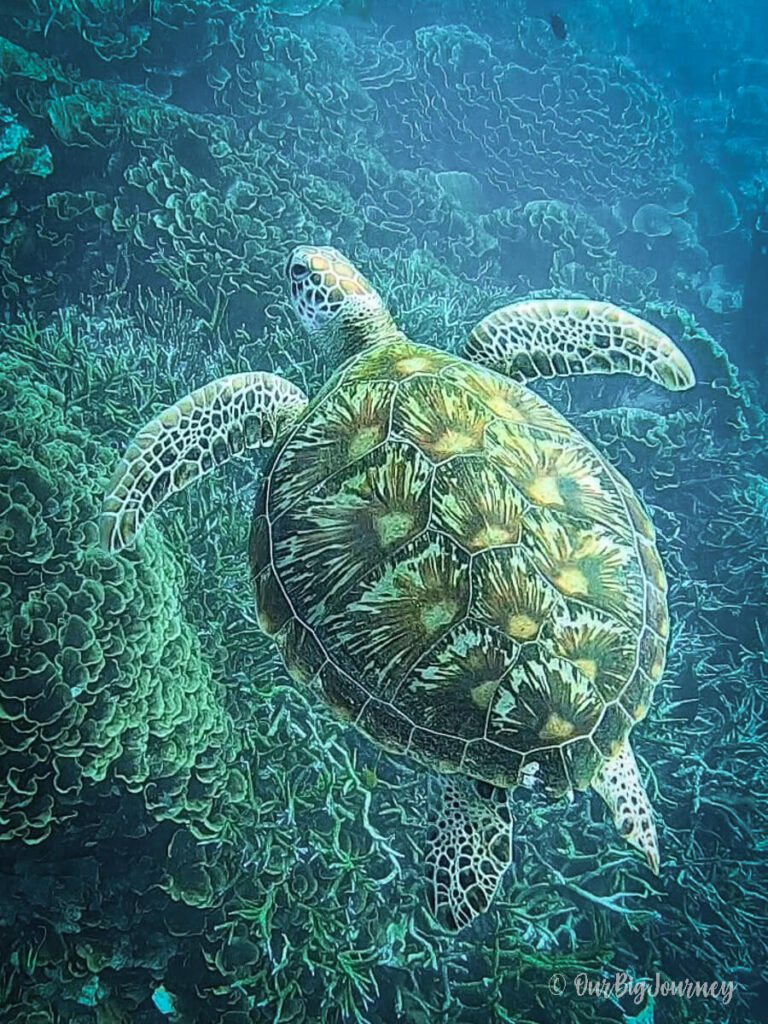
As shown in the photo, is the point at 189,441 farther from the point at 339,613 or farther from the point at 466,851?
the point at 466,851

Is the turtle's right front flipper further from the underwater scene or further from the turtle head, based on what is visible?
the turtle head

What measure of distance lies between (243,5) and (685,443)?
11.3ft

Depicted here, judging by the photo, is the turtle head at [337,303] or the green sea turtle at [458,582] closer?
Result: the green sea turtle at [458,582]

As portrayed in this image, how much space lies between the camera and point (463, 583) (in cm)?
142

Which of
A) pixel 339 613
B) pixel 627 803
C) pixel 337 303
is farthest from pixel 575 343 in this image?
pixel 627 803

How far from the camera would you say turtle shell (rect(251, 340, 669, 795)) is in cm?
141

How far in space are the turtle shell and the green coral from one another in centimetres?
44

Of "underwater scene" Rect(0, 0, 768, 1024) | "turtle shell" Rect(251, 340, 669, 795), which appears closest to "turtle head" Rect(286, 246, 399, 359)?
"underwater scene" Rect(0, 0, 768, 1024)

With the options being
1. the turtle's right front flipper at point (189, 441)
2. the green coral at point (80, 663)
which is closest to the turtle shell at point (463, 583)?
the turtle's right front flipper at point (189, 441)

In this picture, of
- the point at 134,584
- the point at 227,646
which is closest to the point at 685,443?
the point at 227,646

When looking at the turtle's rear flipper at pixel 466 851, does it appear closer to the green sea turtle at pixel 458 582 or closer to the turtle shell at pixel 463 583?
the green sea turtle at pixel 458 582

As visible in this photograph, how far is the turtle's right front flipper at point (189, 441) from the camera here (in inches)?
72.4

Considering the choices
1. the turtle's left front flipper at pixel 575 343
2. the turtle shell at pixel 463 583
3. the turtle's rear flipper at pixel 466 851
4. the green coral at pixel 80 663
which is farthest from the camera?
the turtle's left front flipper at pixel 575 343

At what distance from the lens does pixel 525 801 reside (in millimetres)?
2039
